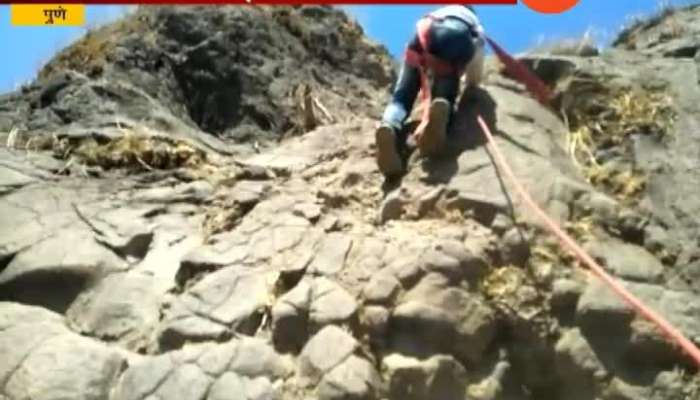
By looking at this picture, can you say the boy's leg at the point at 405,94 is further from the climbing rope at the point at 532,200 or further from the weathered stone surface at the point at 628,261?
the weathered stone surface at the point at 628,261

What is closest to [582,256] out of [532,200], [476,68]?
[532,200]

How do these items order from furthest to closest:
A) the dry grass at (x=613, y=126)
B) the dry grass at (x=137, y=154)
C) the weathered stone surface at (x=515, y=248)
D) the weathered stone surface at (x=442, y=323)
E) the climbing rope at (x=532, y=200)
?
the dry grass at (x=137, y=154) < the dry grass at (x=613, y=126) < the weathered stone surface at (x=515, y=248) < the weathered stone surface at (x=442, y=323) < the climbing rope at (x=532, y=200)

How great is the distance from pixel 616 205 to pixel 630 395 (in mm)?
1509

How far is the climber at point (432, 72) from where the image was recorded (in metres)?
7.16

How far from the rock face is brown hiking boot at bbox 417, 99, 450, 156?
0.46 feet

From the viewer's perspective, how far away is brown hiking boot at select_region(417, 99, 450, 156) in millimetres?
6929

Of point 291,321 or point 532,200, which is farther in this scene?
point 532,200

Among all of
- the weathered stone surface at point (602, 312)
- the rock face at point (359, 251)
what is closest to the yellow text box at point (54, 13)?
the rock face at point (359, 251)

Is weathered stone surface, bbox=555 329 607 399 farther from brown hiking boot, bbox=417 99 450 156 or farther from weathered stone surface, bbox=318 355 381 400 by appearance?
brown hiking boot, bbox=417 99 450 156

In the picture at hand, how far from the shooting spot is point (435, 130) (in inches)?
279

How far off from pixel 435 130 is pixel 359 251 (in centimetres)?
109

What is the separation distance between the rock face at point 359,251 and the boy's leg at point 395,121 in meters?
0.16

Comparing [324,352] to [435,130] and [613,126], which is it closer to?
[435,130]

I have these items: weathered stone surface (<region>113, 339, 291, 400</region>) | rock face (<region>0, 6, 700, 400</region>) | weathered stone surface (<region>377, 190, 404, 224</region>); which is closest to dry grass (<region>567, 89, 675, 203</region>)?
rock face (<region>0, 6, 700, 400</region>)
